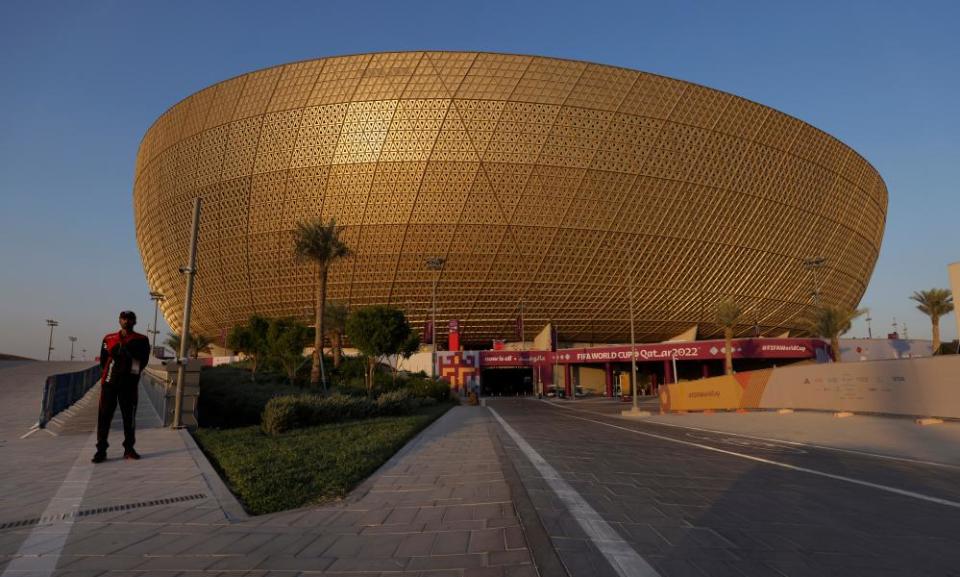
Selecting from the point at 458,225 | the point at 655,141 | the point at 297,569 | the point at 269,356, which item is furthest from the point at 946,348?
the point at 297,569

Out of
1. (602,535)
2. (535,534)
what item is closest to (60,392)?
(535,534)

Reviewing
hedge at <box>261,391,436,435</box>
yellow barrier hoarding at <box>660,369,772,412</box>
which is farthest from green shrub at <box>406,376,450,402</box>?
yellow barrier hoarding at <box>660,369,772,412</box>

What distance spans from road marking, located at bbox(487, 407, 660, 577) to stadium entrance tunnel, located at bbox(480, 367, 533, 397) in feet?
204

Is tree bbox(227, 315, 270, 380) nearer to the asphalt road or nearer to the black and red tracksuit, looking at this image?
the black and red tracksuit

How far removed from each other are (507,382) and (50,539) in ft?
221

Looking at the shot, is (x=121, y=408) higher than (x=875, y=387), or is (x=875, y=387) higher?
(x=121, y=408)

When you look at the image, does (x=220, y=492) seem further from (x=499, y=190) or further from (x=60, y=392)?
(x=499, y=190)

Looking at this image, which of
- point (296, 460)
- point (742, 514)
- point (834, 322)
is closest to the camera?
point (742, 514)

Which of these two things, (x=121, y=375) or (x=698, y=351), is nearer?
(x=121, y=375)

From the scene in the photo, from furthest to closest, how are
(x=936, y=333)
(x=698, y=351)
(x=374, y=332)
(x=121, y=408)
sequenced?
1. (x=936, y=333)
2. (x=698, y=351)
3. (x=374, y=332)
4. (x=121, y=408)

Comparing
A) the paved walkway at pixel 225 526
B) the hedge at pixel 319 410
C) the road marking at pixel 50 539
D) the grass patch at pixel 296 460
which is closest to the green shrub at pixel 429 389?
the hedge at pixel 319 410

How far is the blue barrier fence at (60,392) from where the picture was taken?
35.5ft

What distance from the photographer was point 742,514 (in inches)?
178

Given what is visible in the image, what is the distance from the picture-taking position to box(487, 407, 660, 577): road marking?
296cm
